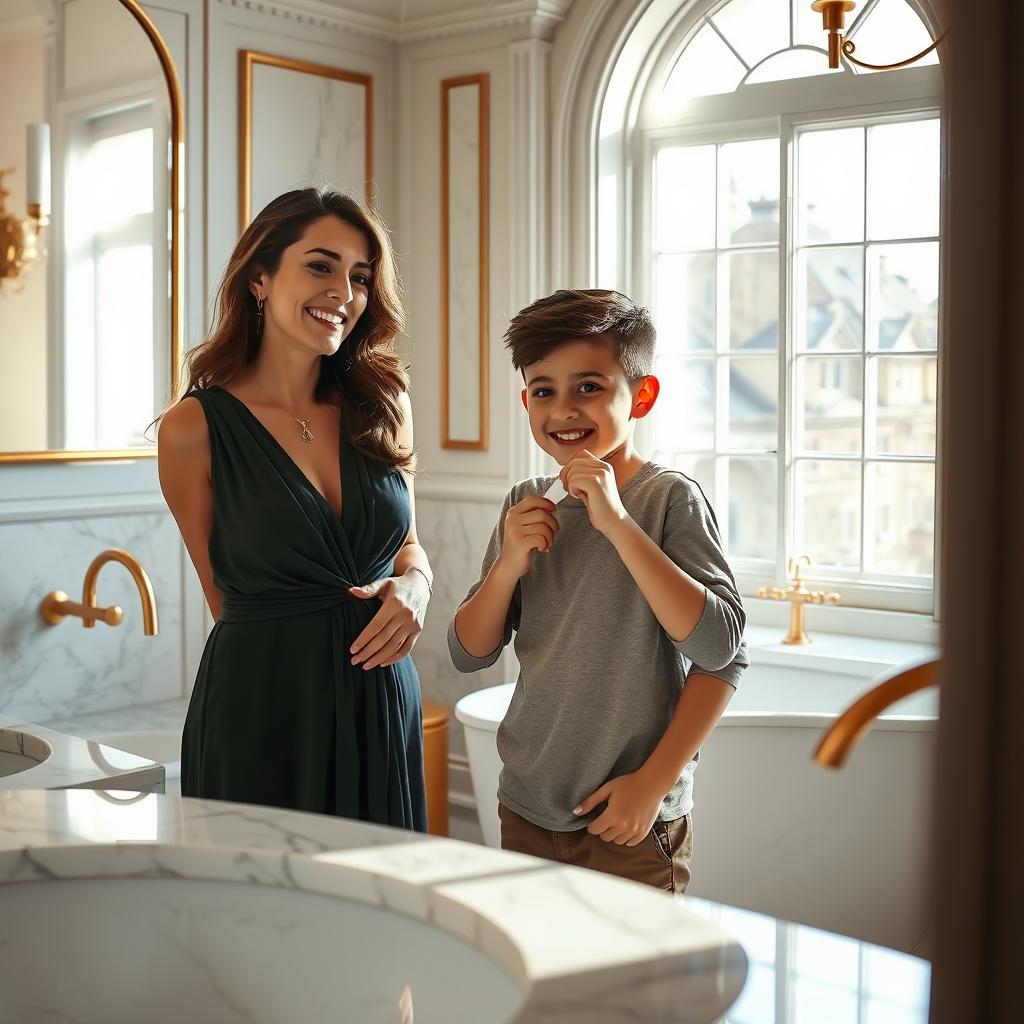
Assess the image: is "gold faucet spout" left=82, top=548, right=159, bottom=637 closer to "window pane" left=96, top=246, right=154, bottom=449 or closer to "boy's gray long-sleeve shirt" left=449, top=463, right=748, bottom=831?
"window pane" left=96, top=246, right=154, bottom=449

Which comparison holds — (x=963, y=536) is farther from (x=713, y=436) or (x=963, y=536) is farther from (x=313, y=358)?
(x=713, y=436)

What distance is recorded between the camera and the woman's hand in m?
1.77

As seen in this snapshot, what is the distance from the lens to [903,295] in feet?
10.6

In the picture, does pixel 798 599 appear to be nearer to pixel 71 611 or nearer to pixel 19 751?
pixel 71 611

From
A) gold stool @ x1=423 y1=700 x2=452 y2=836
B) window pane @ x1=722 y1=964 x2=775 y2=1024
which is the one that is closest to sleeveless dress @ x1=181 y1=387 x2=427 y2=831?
window pane @ x1=722 y1=964 x2=775 y2=1024

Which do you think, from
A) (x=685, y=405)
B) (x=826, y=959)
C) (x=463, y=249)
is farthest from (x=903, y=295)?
(x=826, y=959)

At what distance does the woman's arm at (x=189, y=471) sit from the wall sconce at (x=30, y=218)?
1.19 m

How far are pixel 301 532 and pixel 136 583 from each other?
98cm

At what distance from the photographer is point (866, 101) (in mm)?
3207

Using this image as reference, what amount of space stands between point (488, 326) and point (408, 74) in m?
0.78

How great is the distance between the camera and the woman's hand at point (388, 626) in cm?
177

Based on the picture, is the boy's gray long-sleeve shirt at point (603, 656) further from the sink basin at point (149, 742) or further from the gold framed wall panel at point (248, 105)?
the gold framed wall panel at point (248, 105)

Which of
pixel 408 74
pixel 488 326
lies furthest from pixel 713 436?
pixel 408 74

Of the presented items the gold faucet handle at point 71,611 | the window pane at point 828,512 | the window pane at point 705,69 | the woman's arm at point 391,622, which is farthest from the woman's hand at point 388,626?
the window pane at point 705,69
